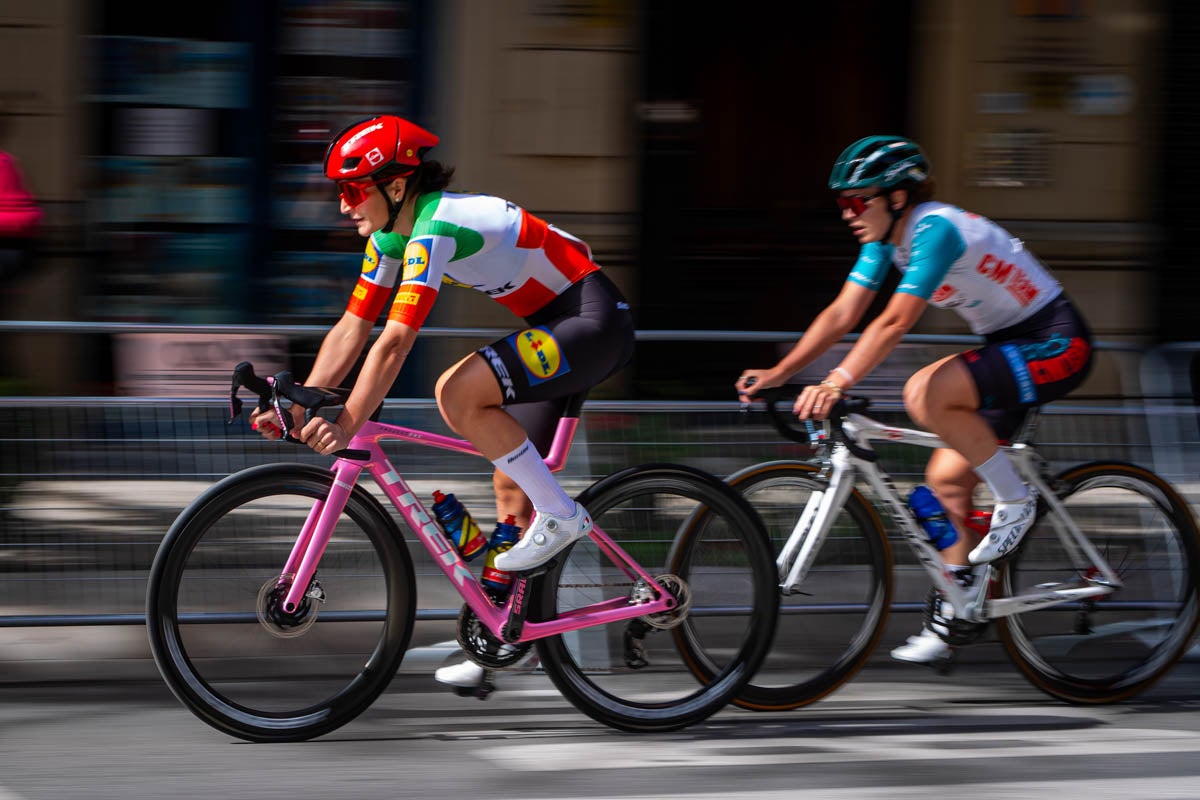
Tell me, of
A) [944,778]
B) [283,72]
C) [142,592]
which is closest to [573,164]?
[283,72]

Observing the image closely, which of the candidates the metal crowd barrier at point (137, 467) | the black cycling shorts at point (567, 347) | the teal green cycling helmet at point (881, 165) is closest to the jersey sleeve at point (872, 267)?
the teal green cycling helmet at point (881, 165)

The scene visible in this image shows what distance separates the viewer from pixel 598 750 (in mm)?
4156

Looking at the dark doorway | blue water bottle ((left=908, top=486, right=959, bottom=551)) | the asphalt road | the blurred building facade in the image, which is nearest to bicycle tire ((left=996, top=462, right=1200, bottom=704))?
the asphalt road

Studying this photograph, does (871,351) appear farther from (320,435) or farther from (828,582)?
(320,435)

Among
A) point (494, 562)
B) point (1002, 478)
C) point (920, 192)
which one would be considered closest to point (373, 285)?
point (494, 562)

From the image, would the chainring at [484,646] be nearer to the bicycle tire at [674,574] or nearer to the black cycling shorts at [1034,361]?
the bicycle tire at [674,574]

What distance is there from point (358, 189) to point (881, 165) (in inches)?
63.1

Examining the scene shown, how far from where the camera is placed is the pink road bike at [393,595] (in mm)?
4031

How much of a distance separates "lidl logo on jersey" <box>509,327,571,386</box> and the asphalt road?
3.63ft

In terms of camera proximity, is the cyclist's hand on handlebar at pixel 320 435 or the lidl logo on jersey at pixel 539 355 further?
the lidl logo on jersey at pixel 539 355

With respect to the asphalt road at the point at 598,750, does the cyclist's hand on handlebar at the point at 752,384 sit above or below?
above

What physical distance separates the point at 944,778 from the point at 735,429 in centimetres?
148

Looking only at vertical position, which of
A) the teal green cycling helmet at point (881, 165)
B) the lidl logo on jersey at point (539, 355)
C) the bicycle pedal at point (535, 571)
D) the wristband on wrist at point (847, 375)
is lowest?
the bicycle pedal at point (535, 571)

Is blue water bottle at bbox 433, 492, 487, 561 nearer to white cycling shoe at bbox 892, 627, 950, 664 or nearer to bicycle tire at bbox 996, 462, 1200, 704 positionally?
white cycling shoe at bbox 892, 627, 950, 664
